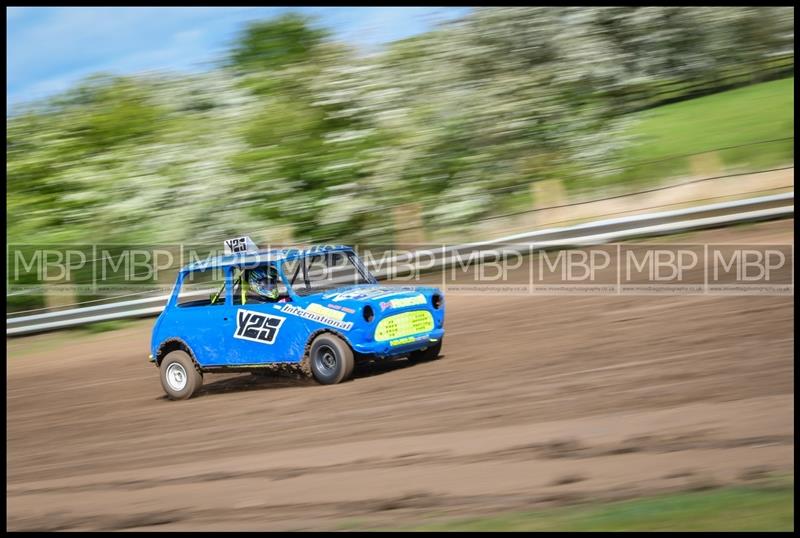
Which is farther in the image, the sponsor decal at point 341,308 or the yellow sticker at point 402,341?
the yellow sticker at point 402,341

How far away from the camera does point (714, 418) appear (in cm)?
660

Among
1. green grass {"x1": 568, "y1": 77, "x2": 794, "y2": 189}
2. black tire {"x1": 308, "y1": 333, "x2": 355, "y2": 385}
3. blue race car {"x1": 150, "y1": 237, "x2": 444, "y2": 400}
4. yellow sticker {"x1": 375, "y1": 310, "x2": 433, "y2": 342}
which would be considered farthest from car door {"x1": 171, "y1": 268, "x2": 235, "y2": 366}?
green grass {"x1": 568, "y1": 77, "x2": 794, "y2": 189}

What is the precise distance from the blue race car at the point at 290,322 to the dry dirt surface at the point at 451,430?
0.32m

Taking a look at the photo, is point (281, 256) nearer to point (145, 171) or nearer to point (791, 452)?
point (791, 452)

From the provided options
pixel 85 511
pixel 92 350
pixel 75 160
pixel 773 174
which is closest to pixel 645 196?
pixel 773 174

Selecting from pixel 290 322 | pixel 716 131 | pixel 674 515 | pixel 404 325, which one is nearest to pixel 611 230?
pixel 404 325

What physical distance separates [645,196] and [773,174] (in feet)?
6.87

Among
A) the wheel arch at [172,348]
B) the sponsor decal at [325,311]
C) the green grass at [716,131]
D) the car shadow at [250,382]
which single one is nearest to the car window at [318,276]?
the sponsor decal at [325,311]

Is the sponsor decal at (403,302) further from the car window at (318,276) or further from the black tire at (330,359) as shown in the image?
the car window at (318,276)

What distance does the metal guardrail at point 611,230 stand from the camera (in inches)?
517

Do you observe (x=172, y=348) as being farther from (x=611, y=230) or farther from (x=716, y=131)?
(x=716, y=131)

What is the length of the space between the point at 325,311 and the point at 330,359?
1.64ft

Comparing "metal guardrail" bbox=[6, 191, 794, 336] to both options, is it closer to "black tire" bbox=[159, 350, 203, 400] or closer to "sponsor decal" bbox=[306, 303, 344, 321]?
"black tire" bbox=[159, 350, 203, 400]

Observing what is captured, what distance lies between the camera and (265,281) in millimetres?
9867
